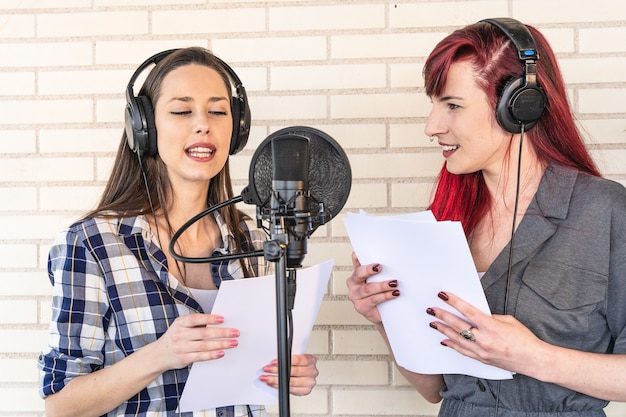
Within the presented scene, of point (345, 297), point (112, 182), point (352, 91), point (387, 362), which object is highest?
point (352, 91)

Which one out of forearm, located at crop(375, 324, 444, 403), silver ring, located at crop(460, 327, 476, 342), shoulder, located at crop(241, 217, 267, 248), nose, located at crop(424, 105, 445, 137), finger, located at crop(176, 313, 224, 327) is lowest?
forearm, located at crop(375, 324, 444, 403)

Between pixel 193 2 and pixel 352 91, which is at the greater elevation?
pixel 193 2

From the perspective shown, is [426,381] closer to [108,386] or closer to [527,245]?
[527,245]

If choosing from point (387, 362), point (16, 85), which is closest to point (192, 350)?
point (387, 362)

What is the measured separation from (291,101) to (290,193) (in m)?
1.13

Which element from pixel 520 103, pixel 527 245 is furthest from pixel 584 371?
pixel 520 103

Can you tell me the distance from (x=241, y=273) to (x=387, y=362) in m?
0.72

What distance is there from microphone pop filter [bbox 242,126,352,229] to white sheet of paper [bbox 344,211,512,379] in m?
0.13

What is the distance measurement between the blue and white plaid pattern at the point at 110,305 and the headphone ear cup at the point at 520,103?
798 mm

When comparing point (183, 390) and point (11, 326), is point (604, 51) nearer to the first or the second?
point (183, 390)

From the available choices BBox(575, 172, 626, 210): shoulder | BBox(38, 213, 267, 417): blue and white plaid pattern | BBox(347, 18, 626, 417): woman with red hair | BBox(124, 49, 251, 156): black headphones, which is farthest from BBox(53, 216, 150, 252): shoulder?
BBox(575, 172, 626, 210): shoulder

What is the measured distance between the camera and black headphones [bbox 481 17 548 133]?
158 cm

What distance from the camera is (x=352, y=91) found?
2.31 metres

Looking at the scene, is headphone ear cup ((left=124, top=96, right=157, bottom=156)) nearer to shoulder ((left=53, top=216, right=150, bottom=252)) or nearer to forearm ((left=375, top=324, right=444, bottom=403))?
shoulder ((left=53, top=216, right=150, bottom=252))
